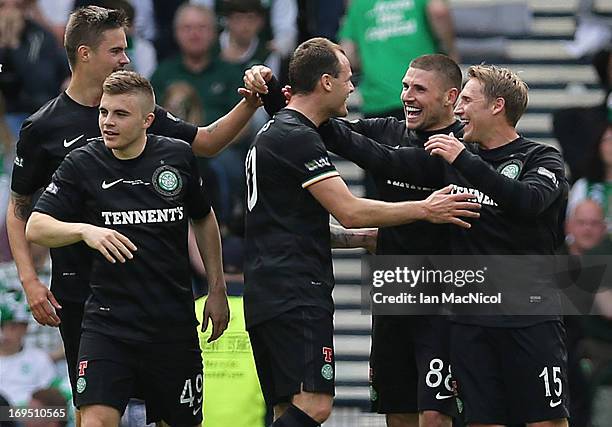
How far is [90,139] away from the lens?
28.7 ft

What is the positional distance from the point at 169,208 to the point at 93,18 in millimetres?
1280

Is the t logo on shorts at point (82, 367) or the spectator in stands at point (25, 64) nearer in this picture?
the t logo on shorts at point (82, 367)

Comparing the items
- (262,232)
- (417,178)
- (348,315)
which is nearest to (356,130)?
(417,178)

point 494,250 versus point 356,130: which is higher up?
point 356,130

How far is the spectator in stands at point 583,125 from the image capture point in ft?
40.1

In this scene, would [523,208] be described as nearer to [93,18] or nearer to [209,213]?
[209,213]

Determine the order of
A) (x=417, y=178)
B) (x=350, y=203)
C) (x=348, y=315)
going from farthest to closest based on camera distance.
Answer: (x=348, y=315)
(x=417, y=178)
(x=350, y=203)

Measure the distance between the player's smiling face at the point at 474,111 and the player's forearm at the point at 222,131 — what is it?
1.21 m

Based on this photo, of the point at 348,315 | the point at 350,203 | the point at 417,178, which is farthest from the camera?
the point at 348,315

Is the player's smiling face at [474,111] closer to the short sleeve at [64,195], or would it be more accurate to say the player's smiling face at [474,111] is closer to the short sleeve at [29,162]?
the short sleeve at [64,195]

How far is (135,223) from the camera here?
825cm

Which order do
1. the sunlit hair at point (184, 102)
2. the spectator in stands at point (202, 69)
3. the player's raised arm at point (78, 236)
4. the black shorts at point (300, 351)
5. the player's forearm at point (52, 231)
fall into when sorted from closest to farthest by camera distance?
the player's raised arm at point (78, 236) → the player's forearm at point (52, 231) → the black shorts at point (300, 351) → the sunlit hair at point (184, 102) → the spectator in stands at point (202, 69)

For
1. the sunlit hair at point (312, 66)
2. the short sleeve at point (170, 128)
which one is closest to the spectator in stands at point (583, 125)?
the short sleeve at point (170, 128)

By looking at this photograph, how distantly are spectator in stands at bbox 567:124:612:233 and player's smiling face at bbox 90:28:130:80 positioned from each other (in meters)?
4.32
